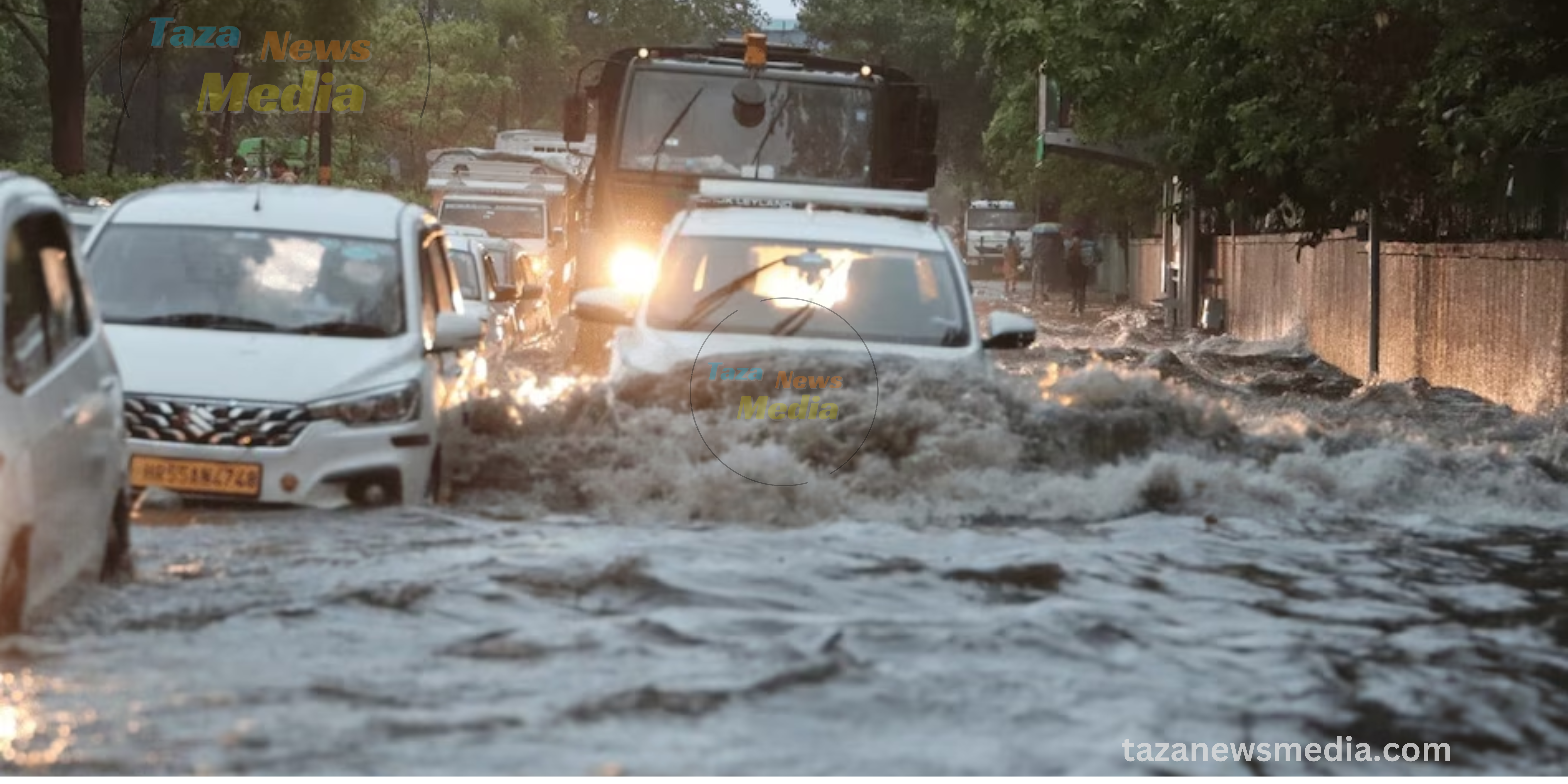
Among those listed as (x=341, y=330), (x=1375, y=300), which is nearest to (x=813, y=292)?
(x=341, y=330)

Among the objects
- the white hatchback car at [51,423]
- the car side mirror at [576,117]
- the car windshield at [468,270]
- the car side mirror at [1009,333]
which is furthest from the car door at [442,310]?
the car windshield at [468,270]

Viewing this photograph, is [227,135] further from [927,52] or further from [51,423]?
[51,423]

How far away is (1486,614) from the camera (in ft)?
31.7

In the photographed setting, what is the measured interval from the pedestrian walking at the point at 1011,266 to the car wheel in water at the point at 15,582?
169 feet

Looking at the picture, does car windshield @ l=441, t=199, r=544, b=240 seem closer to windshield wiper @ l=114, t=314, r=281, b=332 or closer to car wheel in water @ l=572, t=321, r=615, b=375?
car wheel in water @ l=572, t=321, r=615, b=375

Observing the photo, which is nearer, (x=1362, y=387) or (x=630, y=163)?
(x=630, y=163)

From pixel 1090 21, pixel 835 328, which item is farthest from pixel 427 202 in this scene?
pixel 835 328

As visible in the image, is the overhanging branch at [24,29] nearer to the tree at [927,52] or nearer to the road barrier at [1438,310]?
the road barrier at [1438,310]

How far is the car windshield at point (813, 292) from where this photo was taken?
1292 centimetres

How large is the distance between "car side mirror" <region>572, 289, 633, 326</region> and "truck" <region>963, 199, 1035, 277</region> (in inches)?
2480

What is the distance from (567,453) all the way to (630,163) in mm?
7621

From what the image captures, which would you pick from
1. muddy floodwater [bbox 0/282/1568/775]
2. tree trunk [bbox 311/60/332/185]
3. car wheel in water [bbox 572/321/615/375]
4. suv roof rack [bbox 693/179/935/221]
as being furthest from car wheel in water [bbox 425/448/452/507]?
tree trunk [bbox 311/60/332/185]

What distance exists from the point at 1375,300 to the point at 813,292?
1344 cm

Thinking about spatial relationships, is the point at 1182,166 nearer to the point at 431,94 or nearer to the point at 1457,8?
the point at 1457,8
